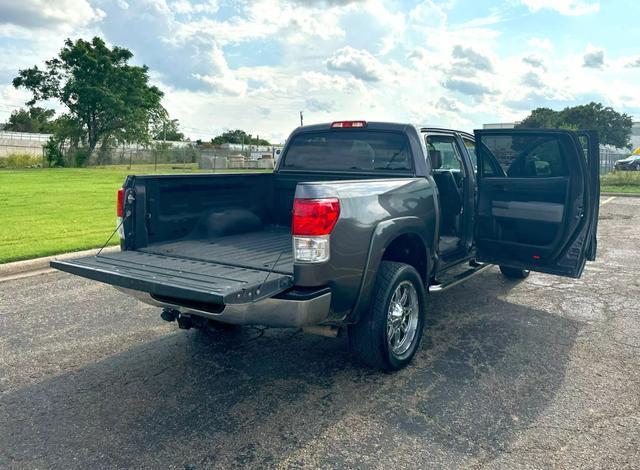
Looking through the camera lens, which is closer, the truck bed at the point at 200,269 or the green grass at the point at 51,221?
the truck bed at the point at 200,269

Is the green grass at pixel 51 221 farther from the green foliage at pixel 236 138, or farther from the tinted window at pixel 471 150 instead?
the green foliage at pixel 236 138

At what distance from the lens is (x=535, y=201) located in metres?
5.22

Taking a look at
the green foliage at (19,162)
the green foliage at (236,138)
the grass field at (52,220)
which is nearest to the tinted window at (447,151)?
the grass field at (52,220)

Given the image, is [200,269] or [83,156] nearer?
[200,269]

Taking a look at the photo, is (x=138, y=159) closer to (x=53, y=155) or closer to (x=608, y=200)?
(x=53, y=155)

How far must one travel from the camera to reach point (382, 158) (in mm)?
4922

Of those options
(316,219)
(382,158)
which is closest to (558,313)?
(382,158)

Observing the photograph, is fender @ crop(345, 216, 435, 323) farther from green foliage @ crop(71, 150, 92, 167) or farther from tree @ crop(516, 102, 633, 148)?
tree @ crop(516, 102, 633, 148)

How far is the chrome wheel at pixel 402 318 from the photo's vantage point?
398cm

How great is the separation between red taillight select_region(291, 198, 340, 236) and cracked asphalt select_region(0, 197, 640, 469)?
1.19 meters

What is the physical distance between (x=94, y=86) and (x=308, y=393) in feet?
142

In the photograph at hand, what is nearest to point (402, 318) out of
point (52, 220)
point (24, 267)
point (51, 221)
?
point (24, 267)

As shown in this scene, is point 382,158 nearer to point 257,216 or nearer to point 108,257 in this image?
point 257,216

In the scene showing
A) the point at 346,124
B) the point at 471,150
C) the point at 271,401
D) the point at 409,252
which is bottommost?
the point at 271,401
